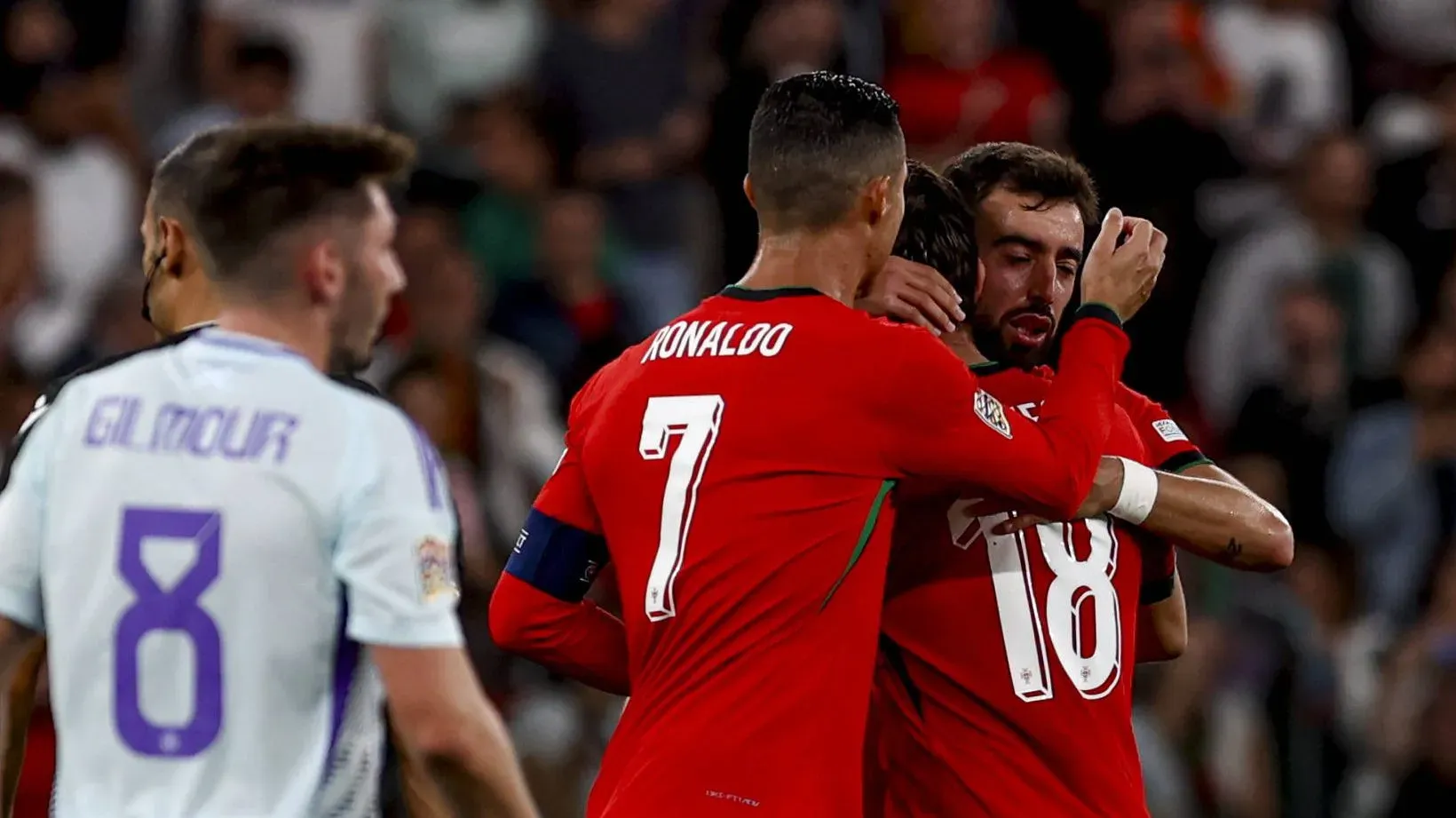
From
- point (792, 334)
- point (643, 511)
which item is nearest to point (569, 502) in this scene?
point (643, 511)

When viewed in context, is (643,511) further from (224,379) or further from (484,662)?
(484,662)

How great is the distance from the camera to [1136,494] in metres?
4.60

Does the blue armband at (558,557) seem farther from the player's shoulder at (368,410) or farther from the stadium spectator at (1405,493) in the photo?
the stadium spectator at (1405,493)

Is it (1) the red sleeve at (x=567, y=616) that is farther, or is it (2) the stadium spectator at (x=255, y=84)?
(2) the stadium spectator at (x=255, y=84)

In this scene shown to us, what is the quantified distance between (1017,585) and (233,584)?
1.74m

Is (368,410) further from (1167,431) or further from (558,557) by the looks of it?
(1167,431)

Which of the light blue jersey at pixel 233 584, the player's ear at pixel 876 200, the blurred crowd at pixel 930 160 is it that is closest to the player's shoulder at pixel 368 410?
the light blue jersey at pixel 233 584

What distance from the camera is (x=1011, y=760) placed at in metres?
4.60

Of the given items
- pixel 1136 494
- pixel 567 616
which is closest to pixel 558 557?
pixel 567 616

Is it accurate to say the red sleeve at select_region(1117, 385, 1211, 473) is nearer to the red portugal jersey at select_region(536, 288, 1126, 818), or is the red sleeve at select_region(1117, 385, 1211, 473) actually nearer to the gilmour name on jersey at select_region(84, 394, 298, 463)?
the red portugal jersey at select_region(536, 288, 1126, 818)

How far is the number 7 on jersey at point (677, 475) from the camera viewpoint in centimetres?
427

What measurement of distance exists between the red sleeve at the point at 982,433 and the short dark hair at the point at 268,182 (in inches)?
42.3

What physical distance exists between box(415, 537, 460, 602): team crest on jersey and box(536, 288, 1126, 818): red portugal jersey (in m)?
0.63

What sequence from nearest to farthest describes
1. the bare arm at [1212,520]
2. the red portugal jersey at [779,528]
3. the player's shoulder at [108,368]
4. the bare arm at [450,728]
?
the bare arm at [450,728], the player's shoulder at [108,368], the red portugal jersey at [779,528], the bare arm at [1212,520]
